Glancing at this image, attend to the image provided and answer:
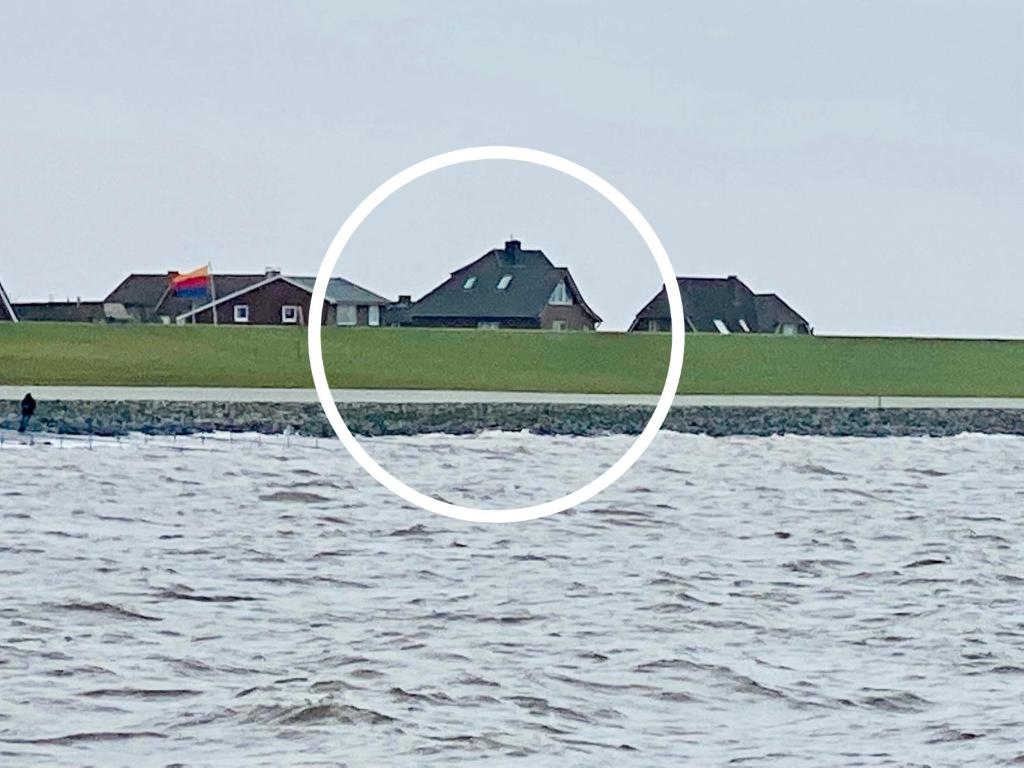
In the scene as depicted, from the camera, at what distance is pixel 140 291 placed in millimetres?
56938

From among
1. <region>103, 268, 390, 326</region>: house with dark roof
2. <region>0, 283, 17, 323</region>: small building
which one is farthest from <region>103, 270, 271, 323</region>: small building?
<region>0, 283, 17, 323</region>: small building

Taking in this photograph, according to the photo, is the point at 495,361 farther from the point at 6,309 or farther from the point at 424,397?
the point at 6,309

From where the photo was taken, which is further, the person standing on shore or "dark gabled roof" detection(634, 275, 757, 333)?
"dark gabled roof" detection(634, 275, 757, 333)

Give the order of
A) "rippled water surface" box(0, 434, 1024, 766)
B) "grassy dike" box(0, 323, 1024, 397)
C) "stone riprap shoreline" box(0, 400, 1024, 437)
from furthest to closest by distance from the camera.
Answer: "grassy dike" box(0, 323, 1024, 397)
"stone riprap shoreline" box(0, 400, 1024, 437)
"rippled water surface" box(0, 434, 1024, 766)

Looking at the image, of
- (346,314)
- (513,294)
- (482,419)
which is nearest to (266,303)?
(346,314)

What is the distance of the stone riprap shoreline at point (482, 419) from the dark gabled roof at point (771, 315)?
38.7 ft

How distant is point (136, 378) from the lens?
4172cm

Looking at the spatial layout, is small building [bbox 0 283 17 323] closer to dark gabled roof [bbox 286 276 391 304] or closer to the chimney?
dark gabled roof [bbox 286 276 391 304]

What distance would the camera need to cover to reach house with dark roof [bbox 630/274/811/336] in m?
46.0

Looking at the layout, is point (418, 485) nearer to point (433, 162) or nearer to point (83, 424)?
point (83, 424)

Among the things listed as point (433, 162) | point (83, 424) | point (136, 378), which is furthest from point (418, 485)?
point (136, 378)

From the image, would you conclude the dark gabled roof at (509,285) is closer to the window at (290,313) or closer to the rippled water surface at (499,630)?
the rippled water surface at (499,630)

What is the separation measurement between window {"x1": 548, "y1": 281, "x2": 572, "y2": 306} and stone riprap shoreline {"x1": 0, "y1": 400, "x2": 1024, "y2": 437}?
11.5ft

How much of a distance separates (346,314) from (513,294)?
14.4 metres
